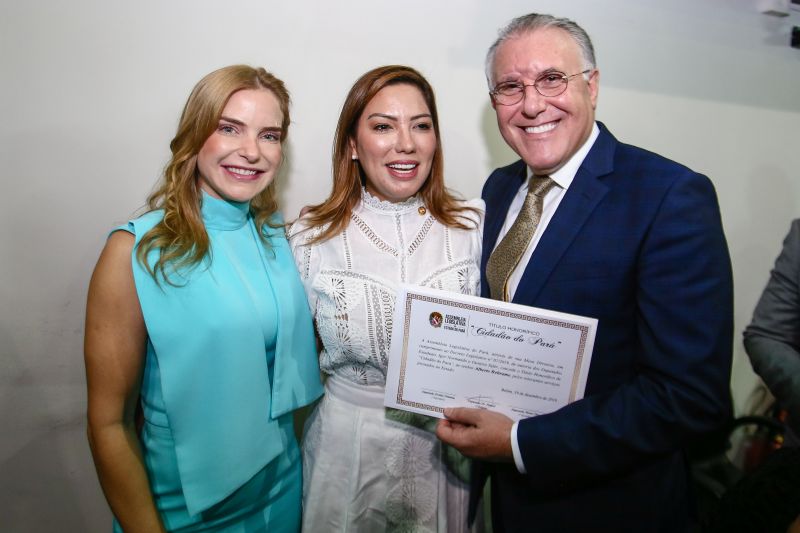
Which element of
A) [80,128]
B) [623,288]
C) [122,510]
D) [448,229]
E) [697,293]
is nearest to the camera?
[697,293]

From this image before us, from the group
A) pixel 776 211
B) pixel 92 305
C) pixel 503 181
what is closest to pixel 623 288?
pixel 503 181

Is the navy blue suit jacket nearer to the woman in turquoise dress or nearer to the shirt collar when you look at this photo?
the shirt collar

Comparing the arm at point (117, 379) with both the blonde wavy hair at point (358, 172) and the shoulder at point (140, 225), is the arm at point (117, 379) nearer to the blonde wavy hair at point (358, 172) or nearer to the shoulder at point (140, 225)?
the shoulder at point (140, 225)

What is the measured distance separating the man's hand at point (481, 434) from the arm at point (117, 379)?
0.87 m

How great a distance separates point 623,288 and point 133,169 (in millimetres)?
1803

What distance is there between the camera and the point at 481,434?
Answer: 51.5 inches

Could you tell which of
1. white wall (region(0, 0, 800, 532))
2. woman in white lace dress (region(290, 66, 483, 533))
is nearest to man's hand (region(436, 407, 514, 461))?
woman in white lace dress (region(290, 66, 483, 533))

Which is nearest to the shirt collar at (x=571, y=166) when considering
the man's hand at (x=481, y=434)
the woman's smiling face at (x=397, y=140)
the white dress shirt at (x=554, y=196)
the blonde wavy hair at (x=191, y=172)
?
the white dress shirt at (x=554, y=196)

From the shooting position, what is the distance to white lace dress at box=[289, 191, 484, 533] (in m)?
1.55

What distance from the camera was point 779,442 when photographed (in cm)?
228

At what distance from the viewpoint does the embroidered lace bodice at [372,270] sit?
1536 mm

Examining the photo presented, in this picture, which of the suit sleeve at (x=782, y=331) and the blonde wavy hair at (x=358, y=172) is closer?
the suit sleeve at (x=782, y=331)

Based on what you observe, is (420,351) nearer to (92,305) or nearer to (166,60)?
(92,305)

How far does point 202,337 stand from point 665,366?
1.20 m
